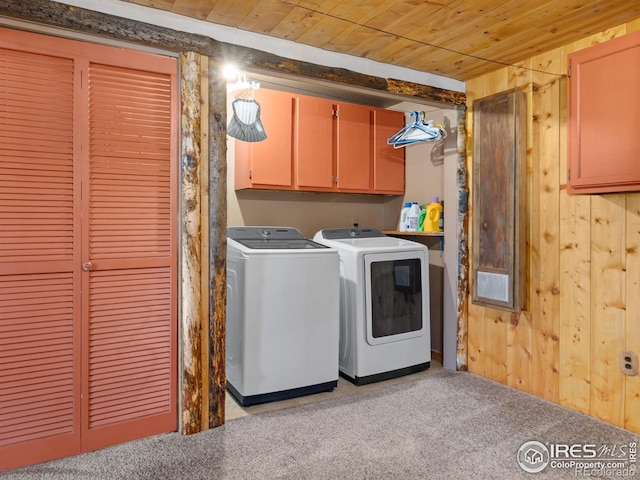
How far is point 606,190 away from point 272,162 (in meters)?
2.24

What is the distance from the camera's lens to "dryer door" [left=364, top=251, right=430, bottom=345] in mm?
3236

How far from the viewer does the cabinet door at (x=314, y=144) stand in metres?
3.56

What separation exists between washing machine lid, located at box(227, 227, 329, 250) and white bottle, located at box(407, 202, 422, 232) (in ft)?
3.40

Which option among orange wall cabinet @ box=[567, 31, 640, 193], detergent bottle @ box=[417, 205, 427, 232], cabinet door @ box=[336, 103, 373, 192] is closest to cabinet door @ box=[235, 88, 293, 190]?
cabinet door @ box=[336, 103, 373, 192]

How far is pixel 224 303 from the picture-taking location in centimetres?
249

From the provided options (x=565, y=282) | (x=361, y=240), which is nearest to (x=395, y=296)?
(x=361, y=240)

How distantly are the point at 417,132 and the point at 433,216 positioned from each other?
71 cm

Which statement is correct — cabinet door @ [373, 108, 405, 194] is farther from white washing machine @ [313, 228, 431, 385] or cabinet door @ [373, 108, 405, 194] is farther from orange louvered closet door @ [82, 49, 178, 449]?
orange louvered closet door @ [82, 49, 178, 449]

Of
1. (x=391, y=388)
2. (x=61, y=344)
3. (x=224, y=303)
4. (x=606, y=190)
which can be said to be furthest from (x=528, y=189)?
(x=61, y=344)

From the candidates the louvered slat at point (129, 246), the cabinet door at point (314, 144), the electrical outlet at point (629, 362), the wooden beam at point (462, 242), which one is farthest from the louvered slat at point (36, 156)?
the electrical outlet at point (629, 362)

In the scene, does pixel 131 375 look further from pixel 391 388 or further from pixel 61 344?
pixel 391 388

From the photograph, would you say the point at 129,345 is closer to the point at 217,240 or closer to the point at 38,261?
the point at 38,261

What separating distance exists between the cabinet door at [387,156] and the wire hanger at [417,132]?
0.35ft

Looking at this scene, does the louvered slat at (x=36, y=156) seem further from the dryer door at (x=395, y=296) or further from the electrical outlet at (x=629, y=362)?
the electrical outlet at (x=629, y=362)
